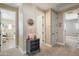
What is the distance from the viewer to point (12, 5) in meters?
1.74

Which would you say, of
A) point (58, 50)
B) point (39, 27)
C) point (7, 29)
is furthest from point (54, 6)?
point (7, 29)

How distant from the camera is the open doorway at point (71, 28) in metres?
1.70

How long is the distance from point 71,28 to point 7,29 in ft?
4.52

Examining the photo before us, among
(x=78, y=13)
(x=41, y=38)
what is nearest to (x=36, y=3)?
(x=41, y=38)

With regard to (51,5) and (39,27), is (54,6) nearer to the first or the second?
(51,5)

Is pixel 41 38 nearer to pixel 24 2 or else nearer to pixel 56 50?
pixel 56 50

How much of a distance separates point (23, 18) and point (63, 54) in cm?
119

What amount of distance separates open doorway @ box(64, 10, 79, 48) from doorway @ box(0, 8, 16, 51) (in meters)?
1.16

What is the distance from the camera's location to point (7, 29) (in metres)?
1.70

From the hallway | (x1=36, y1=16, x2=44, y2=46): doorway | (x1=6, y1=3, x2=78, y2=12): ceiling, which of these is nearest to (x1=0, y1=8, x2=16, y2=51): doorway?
Result: the hallway

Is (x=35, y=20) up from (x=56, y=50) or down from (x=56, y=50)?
up

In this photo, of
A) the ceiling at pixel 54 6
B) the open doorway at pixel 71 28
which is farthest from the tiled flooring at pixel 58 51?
the ceiling at pixel 54 6

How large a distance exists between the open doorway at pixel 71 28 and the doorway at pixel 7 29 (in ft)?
3.79

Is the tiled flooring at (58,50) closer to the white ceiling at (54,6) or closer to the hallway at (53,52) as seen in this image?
the hallway at (53,52)
